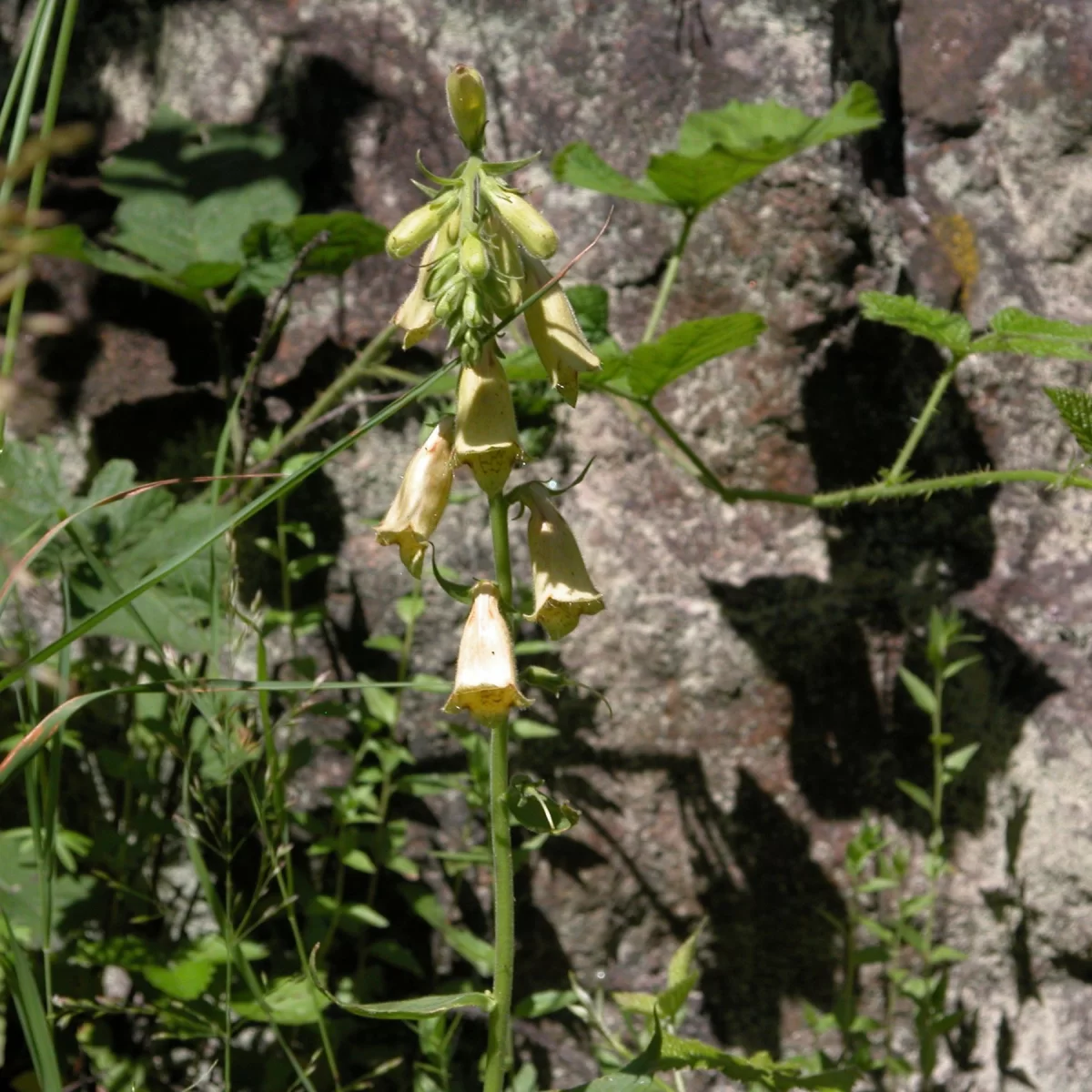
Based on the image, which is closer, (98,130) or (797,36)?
(797,36)

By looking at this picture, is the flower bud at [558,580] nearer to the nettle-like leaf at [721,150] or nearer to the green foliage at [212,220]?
the nettle-like leaf at [721,150]

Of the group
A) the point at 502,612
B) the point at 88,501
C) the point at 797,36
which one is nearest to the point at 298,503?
the point at 88,501

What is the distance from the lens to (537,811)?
1241mm

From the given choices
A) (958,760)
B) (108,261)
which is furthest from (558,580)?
(108,261)

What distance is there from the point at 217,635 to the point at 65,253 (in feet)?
2.47

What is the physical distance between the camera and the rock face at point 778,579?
6.59 feet

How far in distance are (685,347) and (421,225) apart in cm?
49

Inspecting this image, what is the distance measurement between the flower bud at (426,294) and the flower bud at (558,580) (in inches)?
9.1

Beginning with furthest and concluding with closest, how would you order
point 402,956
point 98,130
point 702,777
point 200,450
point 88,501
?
1. point 98,130
2. point 200,450
3. point 702,777
4. point 402,956
5. point 88,501

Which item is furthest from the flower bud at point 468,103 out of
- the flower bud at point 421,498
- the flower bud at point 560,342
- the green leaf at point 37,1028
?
the green leaf at point 37,1028

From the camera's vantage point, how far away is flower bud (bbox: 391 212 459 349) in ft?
3.95

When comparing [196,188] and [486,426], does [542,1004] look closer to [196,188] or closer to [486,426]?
[486,426]

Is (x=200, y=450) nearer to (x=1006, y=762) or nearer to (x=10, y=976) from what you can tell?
(x=10, y=976)

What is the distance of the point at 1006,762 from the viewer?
2.02 metres
